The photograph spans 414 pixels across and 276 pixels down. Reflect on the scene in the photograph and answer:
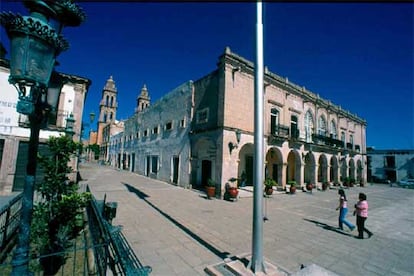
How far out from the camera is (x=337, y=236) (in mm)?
5734

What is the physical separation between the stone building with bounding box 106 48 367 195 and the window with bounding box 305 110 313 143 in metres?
0.10

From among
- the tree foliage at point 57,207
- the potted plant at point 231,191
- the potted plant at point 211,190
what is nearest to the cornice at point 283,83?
the potted plant at point 231,191

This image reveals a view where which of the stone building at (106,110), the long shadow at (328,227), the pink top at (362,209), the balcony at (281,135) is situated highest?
the stone building at (106,110)

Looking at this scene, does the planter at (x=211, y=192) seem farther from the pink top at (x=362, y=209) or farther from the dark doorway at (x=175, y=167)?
the pink top at (x=362, y=209)

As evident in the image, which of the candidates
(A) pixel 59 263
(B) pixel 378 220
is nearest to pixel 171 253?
(A) pixel 59 263

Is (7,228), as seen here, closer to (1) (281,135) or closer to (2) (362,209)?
(2) (362,209)

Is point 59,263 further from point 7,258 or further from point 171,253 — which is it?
point 171,253

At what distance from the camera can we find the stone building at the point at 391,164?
1318 inches

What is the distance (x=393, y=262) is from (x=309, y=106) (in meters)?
16.5

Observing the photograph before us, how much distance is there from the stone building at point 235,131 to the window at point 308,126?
98mm

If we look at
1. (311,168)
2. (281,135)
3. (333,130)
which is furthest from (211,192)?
(333,130)

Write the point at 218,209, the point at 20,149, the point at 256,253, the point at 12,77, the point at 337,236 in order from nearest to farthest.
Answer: the point at 12,77 < the point at 256,253 < the point at 337,236 < the point at 218,209 < the point at 20,149

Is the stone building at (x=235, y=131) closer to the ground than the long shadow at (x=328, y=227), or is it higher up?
higher up

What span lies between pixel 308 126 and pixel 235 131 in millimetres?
10196
